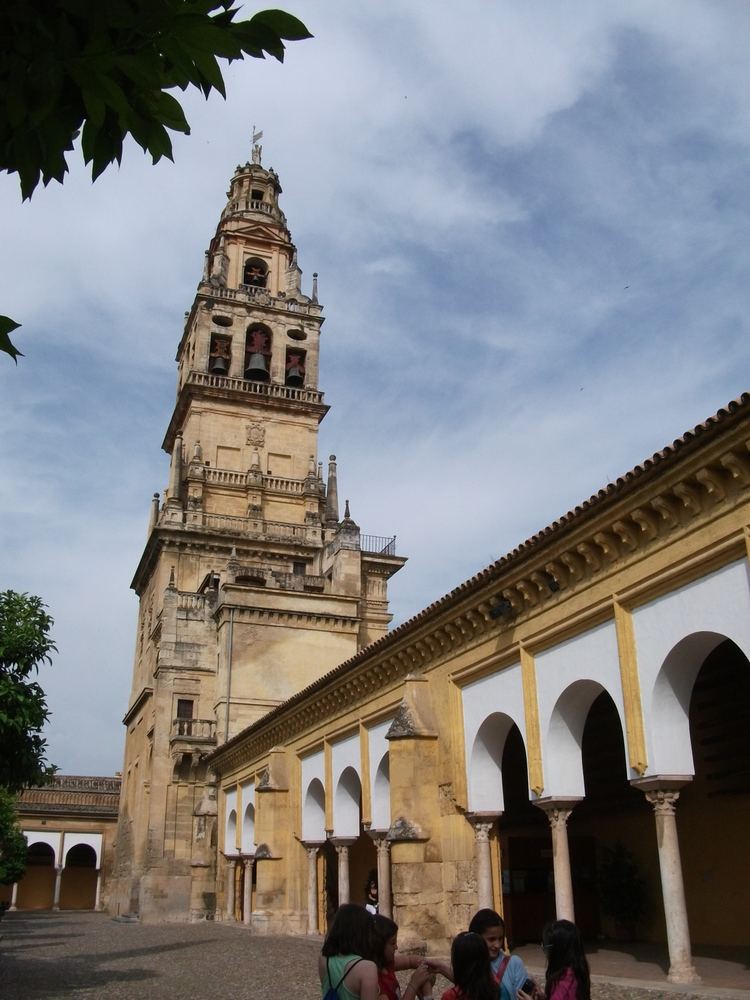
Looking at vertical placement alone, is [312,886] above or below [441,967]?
below

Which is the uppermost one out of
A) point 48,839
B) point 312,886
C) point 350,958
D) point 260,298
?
point 260,298

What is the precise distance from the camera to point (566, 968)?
16.7ft

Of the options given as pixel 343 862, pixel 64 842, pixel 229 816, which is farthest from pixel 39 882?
pixel 343 862

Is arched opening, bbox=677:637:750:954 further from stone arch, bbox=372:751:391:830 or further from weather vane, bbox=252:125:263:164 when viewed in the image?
weather vane, bbox=252:125:263:164

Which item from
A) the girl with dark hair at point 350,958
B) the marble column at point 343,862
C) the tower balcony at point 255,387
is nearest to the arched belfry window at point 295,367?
the tower balcony at point 255,387

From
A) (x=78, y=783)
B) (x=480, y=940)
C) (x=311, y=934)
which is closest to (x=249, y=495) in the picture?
(x=311, y=934)

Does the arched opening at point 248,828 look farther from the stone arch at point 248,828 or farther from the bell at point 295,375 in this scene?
the bell at point 295,375

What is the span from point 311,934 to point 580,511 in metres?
15.5

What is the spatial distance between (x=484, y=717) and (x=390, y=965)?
413 inches

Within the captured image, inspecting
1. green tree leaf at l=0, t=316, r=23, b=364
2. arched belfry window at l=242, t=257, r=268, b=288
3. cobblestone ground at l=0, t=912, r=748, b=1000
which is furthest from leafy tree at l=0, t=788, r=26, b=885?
green tree leaf at l=0, t=316, r=23, b=364

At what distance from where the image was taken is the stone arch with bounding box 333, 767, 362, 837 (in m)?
20.8

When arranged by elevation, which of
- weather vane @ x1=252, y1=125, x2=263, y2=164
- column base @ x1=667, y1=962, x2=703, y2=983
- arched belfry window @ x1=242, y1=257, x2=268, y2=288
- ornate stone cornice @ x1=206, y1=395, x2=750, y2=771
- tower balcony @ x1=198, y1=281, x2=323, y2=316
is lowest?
column base @ x1=667, y1=962, x2=703, y2=983

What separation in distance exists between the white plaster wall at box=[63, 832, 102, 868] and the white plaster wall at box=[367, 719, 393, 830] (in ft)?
148

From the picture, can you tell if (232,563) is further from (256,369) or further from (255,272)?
(255,272)
